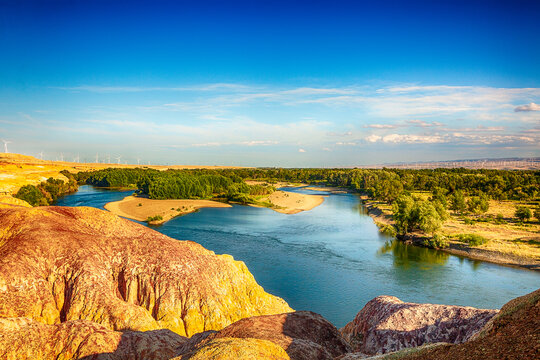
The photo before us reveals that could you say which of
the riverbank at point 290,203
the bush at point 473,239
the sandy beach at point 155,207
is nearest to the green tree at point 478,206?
the bush at point 473,239

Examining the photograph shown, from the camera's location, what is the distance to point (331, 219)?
94.7m

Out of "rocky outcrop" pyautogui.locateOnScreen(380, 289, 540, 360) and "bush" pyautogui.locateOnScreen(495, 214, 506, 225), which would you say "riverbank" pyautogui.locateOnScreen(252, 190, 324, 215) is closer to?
"bush" pyautogui.locateOnScreen(495, 214, 506, 225)

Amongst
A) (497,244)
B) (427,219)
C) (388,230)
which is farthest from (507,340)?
(388,230)

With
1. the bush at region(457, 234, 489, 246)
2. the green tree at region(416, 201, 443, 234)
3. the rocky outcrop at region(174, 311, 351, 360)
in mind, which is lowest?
the bush at region(457, 234, 489, 246)

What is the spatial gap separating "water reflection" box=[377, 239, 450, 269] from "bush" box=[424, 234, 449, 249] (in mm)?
1252

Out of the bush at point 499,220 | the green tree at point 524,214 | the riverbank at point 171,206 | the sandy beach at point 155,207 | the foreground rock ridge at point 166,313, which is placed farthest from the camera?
the sandy beach at point 155,207

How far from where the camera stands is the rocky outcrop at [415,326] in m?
16.4

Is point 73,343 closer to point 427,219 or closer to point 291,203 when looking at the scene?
point 427,219

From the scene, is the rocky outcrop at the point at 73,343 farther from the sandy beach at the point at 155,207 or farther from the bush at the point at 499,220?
the bush at the point at 499,220

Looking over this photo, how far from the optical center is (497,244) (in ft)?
209

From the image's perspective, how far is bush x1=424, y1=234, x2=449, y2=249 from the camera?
214 feet

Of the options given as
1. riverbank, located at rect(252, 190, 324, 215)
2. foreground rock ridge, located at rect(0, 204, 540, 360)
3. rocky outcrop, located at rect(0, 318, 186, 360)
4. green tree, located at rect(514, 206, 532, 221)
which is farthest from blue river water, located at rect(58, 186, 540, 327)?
green tree, located at rect(514, 206, 532, 221)

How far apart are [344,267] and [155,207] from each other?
71.1 meters

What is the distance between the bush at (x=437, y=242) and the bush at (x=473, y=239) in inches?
127
